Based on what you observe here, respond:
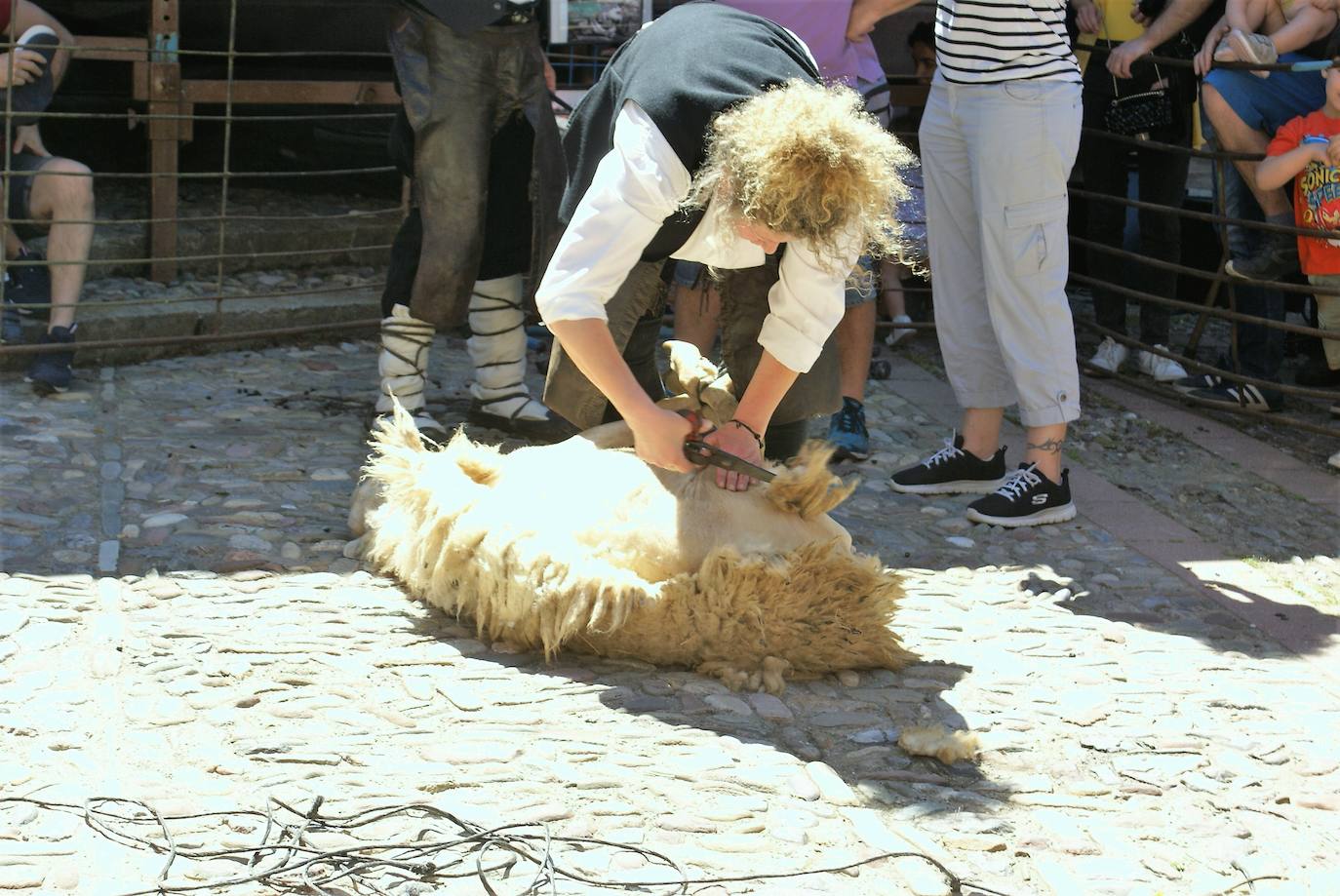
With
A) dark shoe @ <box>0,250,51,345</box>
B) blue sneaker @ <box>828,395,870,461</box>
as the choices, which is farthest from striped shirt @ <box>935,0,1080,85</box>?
dark shoe @ <box>0,250,51,345</box>

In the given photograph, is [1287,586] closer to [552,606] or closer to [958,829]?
[958,829]

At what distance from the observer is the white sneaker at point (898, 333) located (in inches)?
278

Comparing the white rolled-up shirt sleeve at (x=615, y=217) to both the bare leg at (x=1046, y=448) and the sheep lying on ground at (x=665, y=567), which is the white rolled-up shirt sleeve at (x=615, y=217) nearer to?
the sheep lying on ground at (x=665, y=567)

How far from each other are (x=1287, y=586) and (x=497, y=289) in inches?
112

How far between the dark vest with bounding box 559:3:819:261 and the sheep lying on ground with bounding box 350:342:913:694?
2.13 feet

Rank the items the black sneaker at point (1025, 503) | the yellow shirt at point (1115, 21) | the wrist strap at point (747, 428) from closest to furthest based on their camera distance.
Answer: the wrist strap at point (747, 428)
the black sneaker at point (1025, 503)
the yellow shirt at point (1115, 21)

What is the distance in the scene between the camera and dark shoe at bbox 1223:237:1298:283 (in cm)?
612

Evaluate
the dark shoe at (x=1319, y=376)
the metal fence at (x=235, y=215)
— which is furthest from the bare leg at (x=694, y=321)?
the dark shoe at (x=1319, y=376)

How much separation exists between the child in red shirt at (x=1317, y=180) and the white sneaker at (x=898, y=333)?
1.75 m

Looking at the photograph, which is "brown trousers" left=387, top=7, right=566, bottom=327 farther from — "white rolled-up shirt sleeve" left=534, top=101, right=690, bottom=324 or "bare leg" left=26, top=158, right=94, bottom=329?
"white rolled-up shirt sleeve" left=534, top=101, right=690, bottom=324

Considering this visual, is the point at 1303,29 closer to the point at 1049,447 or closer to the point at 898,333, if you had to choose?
the point at 898,333

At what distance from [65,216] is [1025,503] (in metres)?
3.86

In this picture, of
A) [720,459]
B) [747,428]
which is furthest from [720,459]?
[747,428]

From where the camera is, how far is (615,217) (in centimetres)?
328
